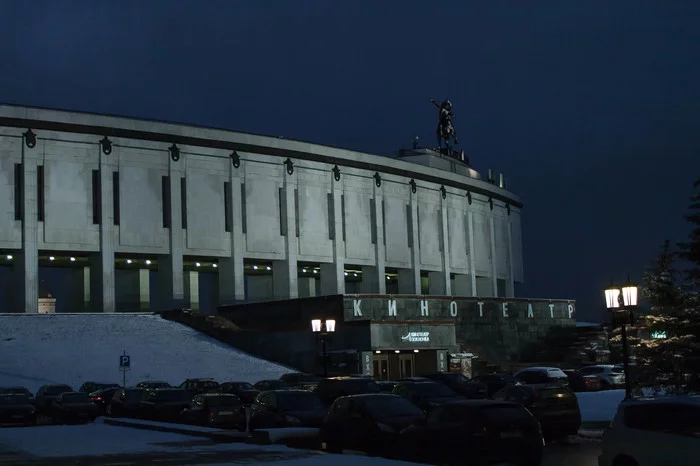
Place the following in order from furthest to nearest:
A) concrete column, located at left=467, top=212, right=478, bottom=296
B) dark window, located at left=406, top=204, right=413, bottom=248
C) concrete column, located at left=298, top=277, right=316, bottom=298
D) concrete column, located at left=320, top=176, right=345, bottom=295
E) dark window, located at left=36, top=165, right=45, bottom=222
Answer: concrete column, located at left=467, top=212, right=478, bottom=296, concrete column, located at left=298, top=277, right=316, bottom=298, dark window, located at left=406, top=204, right=413, bottom=248, concrete column, located at left=320, top=176, right=345, bottom=295, dark window, located at left=36, top=165, right=45, bottom=222

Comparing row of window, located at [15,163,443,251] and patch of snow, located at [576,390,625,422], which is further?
row of window, located at [15,163,443,251]

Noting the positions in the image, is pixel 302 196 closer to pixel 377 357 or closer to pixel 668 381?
pixel 377 357

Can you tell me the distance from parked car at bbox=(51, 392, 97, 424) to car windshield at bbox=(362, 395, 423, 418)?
1764 centimetres

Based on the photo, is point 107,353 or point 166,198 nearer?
point 107,353

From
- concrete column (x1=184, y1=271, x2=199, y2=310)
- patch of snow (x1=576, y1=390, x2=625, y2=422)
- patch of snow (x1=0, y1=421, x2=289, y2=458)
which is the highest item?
concrete column (x1=184, y1=271, x2=199, y2=310)

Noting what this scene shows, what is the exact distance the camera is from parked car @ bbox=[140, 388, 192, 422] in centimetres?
3538

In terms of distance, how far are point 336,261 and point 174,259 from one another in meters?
15.9

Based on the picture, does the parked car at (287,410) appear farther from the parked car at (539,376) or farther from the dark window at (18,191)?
the dark window at (18,191)

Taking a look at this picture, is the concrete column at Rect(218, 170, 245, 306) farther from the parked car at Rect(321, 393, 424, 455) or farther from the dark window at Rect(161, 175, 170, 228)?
the parked car at Rect(321, 393, 424, 455)

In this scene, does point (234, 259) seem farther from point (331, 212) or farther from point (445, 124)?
point (445, 124)

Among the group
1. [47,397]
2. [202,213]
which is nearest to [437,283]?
[202,213]

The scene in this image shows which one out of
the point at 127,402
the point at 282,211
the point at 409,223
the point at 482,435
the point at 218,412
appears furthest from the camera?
the point at 409,223

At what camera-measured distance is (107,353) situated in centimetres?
5572

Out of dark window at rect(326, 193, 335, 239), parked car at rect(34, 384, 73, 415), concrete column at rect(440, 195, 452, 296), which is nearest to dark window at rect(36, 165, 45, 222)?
dark window at rect(326, 193, 335, 239)
